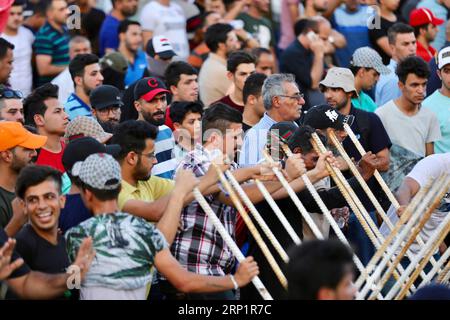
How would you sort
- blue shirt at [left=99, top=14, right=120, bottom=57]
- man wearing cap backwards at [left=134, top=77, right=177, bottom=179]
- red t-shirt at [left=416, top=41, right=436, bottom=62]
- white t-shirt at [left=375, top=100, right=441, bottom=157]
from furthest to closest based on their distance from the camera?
blue shirt at [left=99, top=14, right=120, bottom=57] → red t-shirt at [left=416, top=41, right=436, bottom=62] → white t-shirt at [left=375, top=100, right=441, bottom=157] → man wearing cap backwards at [left=134, top=77, right=177, bottom=179]

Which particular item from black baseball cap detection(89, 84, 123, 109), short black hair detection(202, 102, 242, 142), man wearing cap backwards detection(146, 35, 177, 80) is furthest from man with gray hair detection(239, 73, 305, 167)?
man wearing cap backwards detection(146, 35, 177, 80)

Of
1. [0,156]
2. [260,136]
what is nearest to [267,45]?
[260,136]

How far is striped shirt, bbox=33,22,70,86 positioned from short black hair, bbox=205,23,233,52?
5.55 feet

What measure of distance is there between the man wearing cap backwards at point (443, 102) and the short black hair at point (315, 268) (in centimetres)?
584

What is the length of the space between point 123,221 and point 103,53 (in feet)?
26.7

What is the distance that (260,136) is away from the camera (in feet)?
35.3

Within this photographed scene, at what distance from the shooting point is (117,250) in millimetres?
7766

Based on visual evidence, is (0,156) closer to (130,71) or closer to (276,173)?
(276,173)

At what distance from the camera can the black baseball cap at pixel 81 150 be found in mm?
8703

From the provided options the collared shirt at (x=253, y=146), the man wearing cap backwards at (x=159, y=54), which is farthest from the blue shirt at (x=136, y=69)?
the collared shirt at (x=253, y=146)

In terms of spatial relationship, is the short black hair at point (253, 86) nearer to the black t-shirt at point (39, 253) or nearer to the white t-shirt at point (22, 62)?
the white t-shirt at point (22, 62)

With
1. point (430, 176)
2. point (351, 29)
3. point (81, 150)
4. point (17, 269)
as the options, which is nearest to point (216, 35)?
point (351, 29)

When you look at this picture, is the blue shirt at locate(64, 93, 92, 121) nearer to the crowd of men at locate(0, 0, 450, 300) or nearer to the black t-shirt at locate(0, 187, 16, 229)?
the crowd of men at locate(0, 0, 450, 300)

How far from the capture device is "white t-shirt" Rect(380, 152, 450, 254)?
32.5 ft
